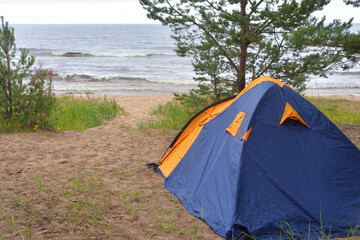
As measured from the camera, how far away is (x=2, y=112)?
6.82 meters

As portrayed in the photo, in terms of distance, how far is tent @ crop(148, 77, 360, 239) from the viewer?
342 centimetres

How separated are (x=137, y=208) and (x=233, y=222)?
1153 millimetres

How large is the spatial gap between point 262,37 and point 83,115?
510 cm

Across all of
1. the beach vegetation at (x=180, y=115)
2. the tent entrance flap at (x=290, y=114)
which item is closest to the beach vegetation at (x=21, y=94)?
the beach vegetation at (x=180, y=115)

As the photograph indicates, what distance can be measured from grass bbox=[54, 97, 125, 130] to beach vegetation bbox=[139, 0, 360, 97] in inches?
110

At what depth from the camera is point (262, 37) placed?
22.2 feet

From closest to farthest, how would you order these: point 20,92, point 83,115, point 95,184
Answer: point 95,184 → point 20,92 → point 83,115

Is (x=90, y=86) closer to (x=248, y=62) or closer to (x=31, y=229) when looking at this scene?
(x=248, y=62)

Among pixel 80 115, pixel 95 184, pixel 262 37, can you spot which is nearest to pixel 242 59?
pixel 262 37

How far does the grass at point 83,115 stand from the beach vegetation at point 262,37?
281 cm

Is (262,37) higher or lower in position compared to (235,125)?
higher

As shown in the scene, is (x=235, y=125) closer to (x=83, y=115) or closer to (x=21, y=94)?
(x=21, y=94)

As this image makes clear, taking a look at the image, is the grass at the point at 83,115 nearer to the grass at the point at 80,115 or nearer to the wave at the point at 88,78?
the grass at the point at 80,115

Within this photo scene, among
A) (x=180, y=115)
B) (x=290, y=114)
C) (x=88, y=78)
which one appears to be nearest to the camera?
(x=290, y=114)
